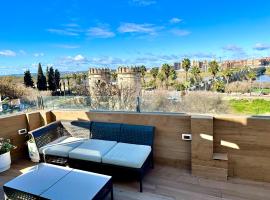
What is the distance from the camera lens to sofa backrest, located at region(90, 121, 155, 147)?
360 cm

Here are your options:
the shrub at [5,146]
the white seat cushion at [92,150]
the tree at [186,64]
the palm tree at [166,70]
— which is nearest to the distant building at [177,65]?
the tree at [186,64]

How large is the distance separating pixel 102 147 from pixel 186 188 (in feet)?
4.80

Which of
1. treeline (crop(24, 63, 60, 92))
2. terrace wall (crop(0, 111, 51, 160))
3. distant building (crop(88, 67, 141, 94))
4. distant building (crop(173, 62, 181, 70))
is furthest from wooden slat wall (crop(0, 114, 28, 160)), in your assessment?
treeline (crop(24, 63, 60, 92))

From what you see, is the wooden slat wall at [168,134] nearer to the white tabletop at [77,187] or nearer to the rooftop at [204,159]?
the rooftop at [204,159]

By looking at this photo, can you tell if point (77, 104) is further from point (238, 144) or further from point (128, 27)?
point (128, 27)

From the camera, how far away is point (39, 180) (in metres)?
2.56

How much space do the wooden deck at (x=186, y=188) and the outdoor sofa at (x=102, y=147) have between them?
8.1 inches

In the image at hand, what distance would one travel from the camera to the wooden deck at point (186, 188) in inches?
109

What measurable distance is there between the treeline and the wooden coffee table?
2795 centimetres

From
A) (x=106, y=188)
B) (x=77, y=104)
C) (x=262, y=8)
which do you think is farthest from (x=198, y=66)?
(x=106, y=188)

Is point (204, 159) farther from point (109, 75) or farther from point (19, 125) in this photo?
point (109, 75)

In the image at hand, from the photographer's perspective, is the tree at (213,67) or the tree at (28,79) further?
the tree at (28,79)

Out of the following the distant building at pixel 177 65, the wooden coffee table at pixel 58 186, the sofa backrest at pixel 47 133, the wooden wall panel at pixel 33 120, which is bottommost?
the wooden coffee table at pixel 58 186

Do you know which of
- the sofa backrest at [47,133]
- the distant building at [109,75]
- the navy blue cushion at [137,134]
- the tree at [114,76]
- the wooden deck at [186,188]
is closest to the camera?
the wooden deck at [186,188]
